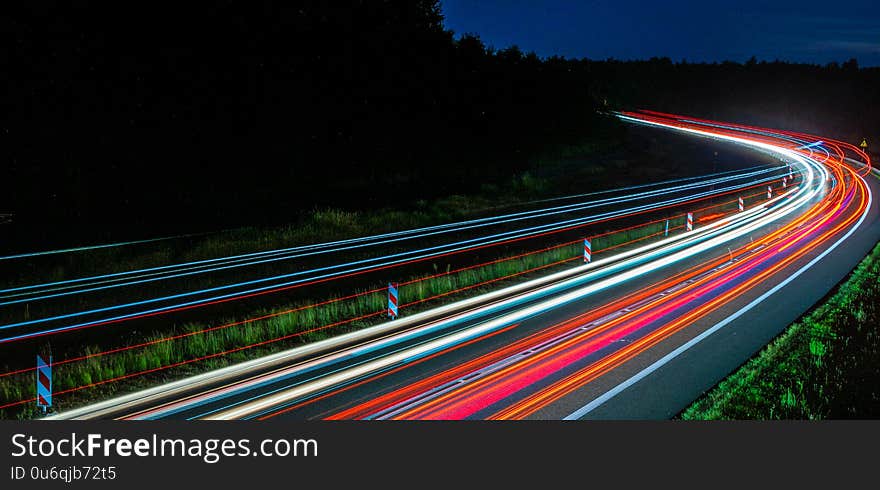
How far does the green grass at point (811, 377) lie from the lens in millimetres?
7129

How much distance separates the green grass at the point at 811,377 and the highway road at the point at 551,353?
0.37 meters

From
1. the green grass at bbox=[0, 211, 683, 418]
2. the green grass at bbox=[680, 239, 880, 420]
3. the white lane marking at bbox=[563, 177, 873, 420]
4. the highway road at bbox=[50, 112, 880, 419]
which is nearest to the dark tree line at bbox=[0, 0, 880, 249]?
the green grass at bbox=[0, 211, 683, 418]

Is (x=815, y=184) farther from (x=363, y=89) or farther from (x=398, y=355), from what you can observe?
(x=398, y=355)

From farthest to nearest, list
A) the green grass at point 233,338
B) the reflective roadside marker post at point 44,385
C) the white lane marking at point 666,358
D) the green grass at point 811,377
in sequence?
the green grass at point 233,338 < the reflective roadside marker post at point 44,385 < the white lane marking at point 666,358 < the green grass at point 811,377

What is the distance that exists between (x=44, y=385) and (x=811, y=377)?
982 centimetres

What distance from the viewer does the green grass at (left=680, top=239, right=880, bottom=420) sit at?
713 centimetres

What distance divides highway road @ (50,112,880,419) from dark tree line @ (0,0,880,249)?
14.3 metres

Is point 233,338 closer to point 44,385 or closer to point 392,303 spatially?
point 392,303

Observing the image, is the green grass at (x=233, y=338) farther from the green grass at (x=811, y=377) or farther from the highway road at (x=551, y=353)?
the green grass at (x=811, y=377)

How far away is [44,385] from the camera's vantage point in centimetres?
766

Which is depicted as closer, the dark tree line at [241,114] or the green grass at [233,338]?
the green grass at [233,338]

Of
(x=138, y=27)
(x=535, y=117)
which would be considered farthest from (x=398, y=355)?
(x=535, y=117)

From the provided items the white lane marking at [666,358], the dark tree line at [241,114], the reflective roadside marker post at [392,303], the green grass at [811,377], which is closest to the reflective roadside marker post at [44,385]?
the reflective roadside marker post at [392,303]

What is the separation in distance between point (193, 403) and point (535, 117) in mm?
41830
